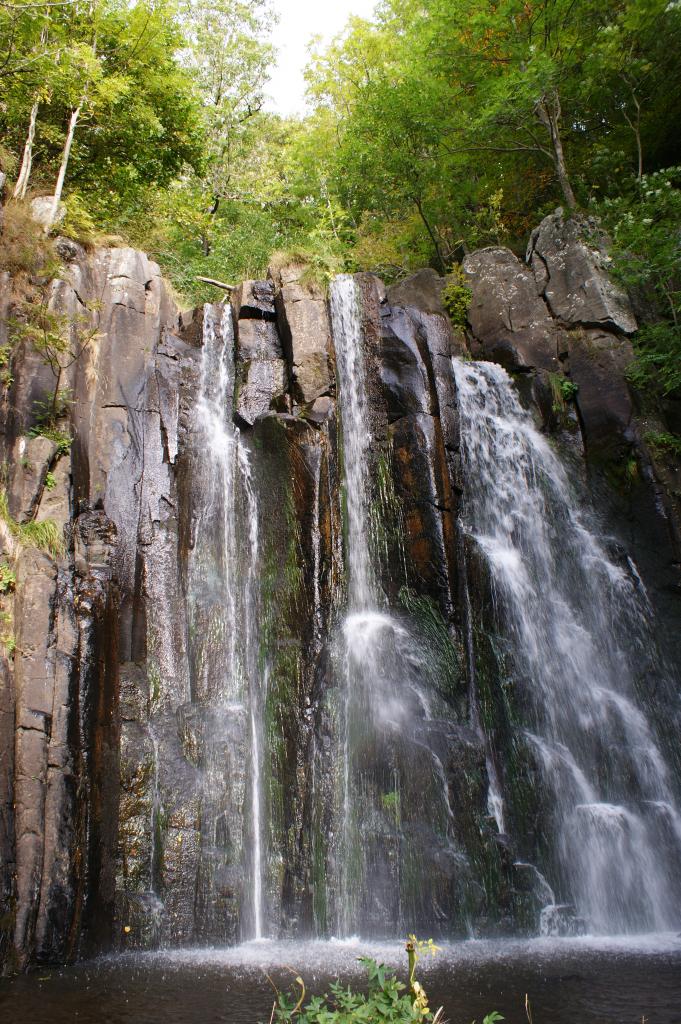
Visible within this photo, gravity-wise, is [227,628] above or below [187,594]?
below

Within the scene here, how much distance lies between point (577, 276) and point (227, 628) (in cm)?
1032

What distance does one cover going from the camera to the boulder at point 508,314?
13547 mm

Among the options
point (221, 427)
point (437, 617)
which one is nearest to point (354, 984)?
point (437, 617)

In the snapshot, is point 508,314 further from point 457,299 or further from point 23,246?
point 23,246

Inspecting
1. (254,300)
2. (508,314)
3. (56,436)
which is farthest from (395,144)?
(56,436)

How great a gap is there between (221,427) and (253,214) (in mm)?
11565

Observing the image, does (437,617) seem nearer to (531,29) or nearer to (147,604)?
(147,604)

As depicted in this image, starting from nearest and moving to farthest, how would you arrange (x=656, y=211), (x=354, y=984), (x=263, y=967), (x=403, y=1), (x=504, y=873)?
(x=354, y=984), (x=263, y=967), (x=504, y=873), (x=656, y=211), (x=403, y=1)

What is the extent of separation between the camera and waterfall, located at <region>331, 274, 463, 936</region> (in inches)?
308

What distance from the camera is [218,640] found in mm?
9180

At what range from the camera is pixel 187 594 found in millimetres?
9344

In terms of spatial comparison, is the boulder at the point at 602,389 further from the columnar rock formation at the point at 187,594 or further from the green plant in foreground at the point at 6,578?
the green plant in foreground at the point at 6,578

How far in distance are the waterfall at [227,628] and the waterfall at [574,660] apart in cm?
372

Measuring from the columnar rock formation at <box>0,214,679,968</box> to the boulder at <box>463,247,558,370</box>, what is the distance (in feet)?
2.07
